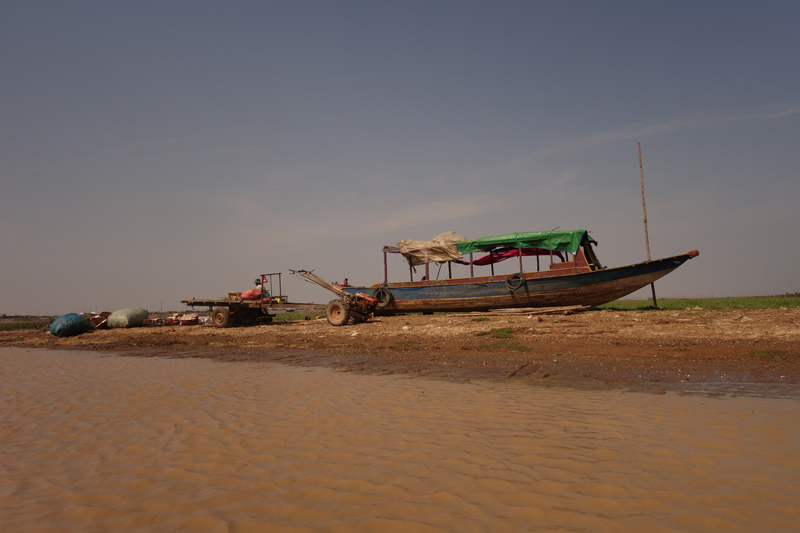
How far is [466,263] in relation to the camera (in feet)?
67.5

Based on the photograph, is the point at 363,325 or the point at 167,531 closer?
the point at 167,531

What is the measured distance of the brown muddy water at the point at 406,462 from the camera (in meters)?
2.67

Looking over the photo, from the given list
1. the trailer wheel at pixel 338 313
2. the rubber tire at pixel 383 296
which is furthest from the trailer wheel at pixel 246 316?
the rubber tire at pixel 383 296

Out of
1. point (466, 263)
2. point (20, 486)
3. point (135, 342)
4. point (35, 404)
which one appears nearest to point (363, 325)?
point (466, 263)

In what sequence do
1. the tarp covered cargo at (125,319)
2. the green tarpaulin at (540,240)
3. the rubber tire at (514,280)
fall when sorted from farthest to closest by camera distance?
the tarp covered cargo at (125,319), the rubber tire at (514,280), the green tarpaulin at (540,240)

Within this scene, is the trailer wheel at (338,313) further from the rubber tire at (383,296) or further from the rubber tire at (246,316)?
the rubber tire at (246,316)

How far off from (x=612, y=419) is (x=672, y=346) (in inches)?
229

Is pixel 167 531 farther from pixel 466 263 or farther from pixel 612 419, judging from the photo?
pixel 466 263

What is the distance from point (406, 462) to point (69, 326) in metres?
23.8

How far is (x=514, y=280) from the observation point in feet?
57.4

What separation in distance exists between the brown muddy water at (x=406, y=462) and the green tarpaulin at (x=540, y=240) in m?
12.3

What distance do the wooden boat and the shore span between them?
1280mm

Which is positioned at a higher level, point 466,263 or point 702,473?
point 466,263

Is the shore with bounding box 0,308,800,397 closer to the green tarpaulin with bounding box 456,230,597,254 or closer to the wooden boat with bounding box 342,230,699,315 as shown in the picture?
the wooden boat with bounding box 342,230,699,315
